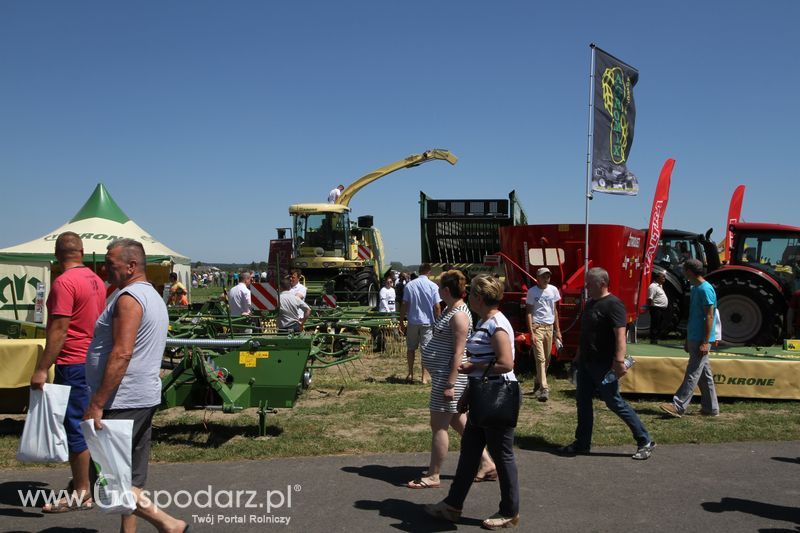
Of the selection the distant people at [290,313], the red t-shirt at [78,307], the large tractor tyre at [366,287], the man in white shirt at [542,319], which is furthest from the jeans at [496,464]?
the large tractor tyre at [366,287]

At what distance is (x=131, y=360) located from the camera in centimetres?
334

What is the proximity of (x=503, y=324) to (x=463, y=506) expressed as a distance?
127 cm

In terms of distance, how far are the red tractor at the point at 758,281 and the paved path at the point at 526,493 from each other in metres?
6.84

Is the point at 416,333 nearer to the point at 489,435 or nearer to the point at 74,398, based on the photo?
→ the point at 489,435

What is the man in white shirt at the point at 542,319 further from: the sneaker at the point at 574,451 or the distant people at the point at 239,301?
the distant people at the point at 239,301

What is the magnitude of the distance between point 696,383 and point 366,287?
11989 millimetres

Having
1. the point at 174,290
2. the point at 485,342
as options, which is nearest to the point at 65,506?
the point at 485,342

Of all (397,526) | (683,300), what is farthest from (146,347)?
(683,300)

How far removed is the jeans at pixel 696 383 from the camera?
269 inches

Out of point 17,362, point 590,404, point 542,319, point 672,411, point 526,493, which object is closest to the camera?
point 526,493

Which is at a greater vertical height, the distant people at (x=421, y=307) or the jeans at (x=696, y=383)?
the distant people at (x=421, y=307)

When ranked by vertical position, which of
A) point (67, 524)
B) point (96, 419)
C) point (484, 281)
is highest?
point (484, 281)

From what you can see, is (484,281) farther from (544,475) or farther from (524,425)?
(524,425)

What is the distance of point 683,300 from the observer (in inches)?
505
